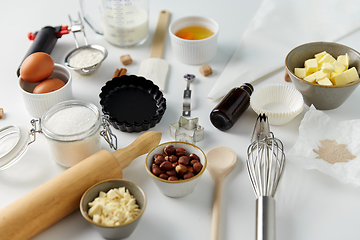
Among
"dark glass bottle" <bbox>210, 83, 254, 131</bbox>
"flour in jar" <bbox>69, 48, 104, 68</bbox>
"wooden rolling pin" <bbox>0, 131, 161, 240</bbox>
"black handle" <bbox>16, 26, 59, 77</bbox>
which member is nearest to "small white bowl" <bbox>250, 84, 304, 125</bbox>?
"dark glass bottle" <bbox>210, 83, 254, 131</bbox>

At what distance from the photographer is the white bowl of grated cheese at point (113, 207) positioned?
64 cm

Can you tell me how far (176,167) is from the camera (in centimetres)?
74

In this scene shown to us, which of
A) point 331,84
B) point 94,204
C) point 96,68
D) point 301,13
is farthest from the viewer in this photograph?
point 301,13

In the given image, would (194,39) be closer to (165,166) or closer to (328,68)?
(328,68)

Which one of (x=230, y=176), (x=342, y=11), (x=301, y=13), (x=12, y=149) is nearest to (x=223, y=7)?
(x=301, y=13)

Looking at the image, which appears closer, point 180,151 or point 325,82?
point 180,151

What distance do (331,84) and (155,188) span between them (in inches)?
21.0

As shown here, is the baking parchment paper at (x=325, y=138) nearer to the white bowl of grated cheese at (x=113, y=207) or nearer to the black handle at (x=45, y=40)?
the white bowl of grated cheese at (x=113, y=207)

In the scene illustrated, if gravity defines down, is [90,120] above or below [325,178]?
above

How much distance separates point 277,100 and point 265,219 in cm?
43

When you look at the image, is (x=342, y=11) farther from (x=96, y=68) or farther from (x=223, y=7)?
(x=96, y=68)

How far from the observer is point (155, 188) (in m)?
0.80

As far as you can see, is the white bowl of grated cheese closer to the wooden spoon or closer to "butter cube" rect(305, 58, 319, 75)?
the wooden spoon

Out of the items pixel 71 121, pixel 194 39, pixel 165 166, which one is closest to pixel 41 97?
pixel 71 121
